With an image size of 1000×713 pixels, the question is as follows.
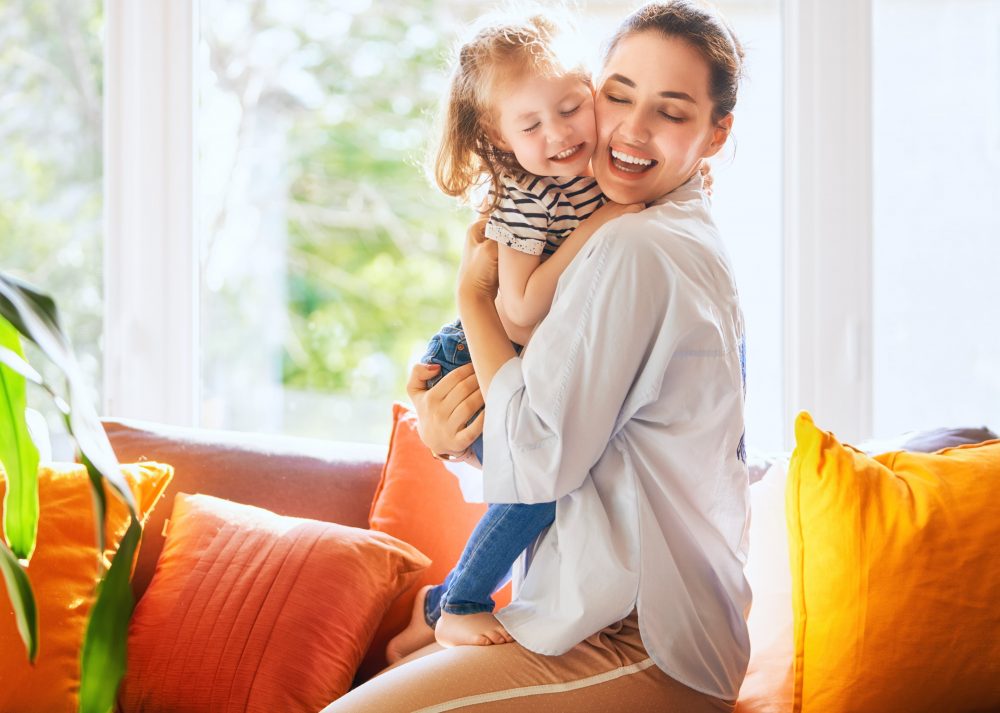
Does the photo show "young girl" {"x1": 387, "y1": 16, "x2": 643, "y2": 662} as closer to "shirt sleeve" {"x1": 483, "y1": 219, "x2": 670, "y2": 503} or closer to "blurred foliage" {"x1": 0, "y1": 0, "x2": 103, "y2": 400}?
"shirt sleeve" {"x1": 483, "y1": 219, "x2": 670, "y2": 503}

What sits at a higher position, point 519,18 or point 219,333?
point 519,18

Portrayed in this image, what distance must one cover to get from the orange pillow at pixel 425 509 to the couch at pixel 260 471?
3.9 inches

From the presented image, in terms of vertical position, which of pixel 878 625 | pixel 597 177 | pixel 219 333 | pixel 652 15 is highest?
pixel 652 15

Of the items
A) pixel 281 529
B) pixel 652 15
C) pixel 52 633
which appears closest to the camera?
pixel 652 15

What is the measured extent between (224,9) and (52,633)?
1981 millimetres

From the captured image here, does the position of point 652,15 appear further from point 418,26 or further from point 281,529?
point 418,26

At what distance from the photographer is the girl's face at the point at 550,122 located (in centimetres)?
144

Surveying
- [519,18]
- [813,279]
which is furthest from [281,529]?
[813,279]

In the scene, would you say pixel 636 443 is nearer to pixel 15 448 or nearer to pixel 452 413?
pixel 452 413

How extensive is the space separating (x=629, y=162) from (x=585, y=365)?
34 centimetres

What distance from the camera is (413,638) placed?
188 cm

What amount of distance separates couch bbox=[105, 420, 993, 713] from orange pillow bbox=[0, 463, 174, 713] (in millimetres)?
157

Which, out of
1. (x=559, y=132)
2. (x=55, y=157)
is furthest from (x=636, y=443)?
(x=55, y=157)

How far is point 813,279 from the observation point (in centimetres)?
260
